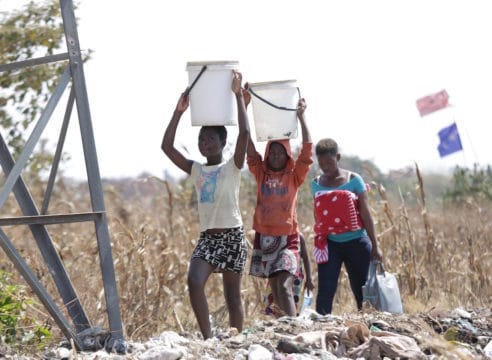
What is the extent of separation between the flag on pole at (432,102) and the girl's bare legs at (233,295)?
701cm

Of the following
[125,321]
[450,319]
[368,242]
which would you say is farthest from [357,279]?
[125,321]

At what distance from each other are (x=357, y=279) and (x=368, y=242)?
13.2 inches

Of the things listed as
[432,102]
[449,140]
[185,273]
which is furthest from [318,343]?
[432,102]

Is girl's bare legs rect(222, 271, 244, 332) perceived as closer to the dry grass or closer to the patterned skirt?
the patterned skirt

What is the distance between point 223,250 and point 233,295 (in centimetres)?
38

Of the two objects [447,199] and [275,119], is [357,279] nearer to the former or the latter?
[275,119]

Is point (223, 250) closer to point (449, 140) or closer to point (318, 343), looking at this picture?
point (318, 343)

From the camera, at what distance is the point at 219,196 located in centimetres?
611

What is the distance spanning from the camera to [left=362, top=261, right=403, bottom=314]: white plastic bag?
6.93 m

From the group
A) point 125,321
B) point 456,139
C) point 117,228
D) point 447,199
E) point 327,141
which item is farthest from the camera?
point 447,199

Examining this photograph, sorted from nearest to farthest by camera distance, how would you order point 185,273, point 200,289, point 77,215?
point 77,215 < point 200,289 < point 185,273

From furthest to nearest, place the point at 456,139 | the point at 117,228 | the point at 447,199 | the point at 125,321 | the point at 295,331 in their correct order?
the point at 447,199
the point at 456,139
the point at 117,228
the point at 125,321
the point at 295,331

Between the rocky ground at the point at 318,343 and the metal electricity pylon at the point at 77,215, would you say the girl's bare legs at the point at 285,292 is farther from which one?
the metal electricity pylon at the point at 77,215

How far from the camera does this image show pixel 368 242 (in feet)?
23.6
